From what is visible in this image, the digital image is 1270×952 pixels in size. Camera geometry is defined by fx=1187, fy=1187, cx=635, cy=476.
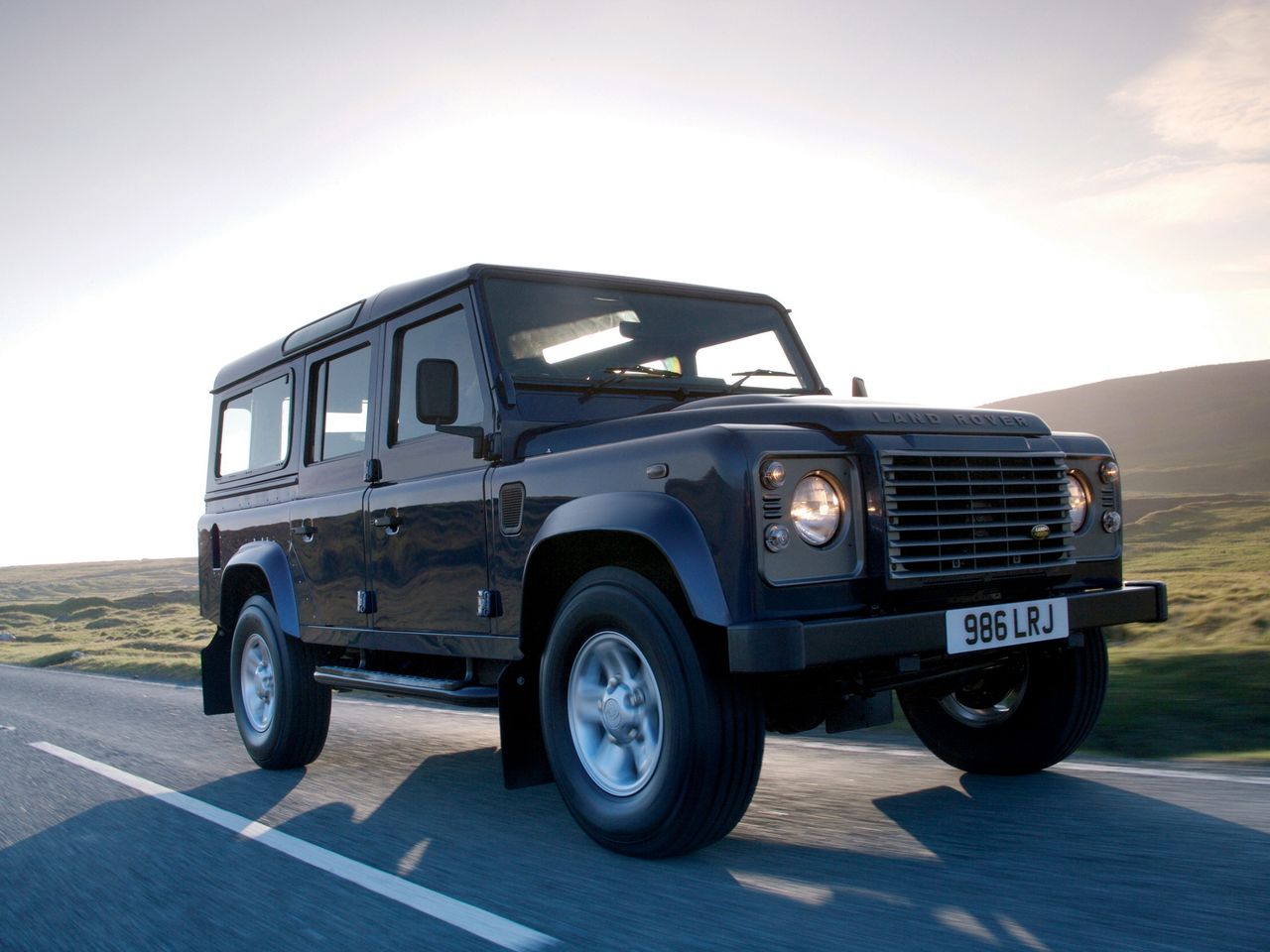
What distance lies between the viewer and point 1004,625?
3.93 meters

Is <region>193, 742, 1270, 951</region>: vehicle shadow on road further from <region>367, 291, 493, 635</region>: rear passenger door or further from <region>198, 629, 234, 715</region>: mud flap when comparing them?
<region>198, 629, 234, 715</region>: mud flap

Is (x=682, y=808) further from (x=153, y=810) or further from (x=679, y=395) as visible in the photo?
(x=153, y=810)

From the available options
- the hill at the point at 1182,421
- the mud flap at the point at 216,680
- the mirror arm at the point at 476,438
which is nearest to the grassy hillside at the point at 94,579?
the hill at the point at 1182,421

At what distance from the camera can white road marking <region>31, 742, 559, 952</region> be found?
3215mm

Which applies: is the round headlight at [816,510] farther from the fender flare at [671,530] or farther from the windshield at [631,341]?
the windshield at [631,341]

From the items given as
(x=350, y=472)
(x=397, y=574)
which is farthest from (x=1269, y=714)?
(x=350, y=472)

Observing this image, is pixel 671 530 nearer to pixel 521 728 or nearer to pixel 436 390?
pixel 521 728

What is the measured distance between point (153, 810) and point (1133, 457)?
77.4 metres

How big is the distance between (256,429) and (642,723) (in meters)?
4.22

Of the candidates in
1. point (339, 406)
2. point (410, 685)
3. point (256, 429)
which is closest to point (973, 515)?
point (410, 685)

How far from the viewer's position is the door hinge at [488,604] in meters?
4.71

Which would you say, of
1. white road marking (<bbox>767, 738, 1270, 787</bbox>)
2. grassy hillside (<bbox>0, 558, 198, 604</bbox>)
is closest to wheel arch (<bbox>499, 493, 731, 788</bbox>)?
white road marking (<bbox>767, 738, 1270, 787</bbox>)

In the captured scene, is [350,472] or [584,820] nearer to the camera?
[584,820]

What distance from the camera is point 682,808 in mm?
3676
